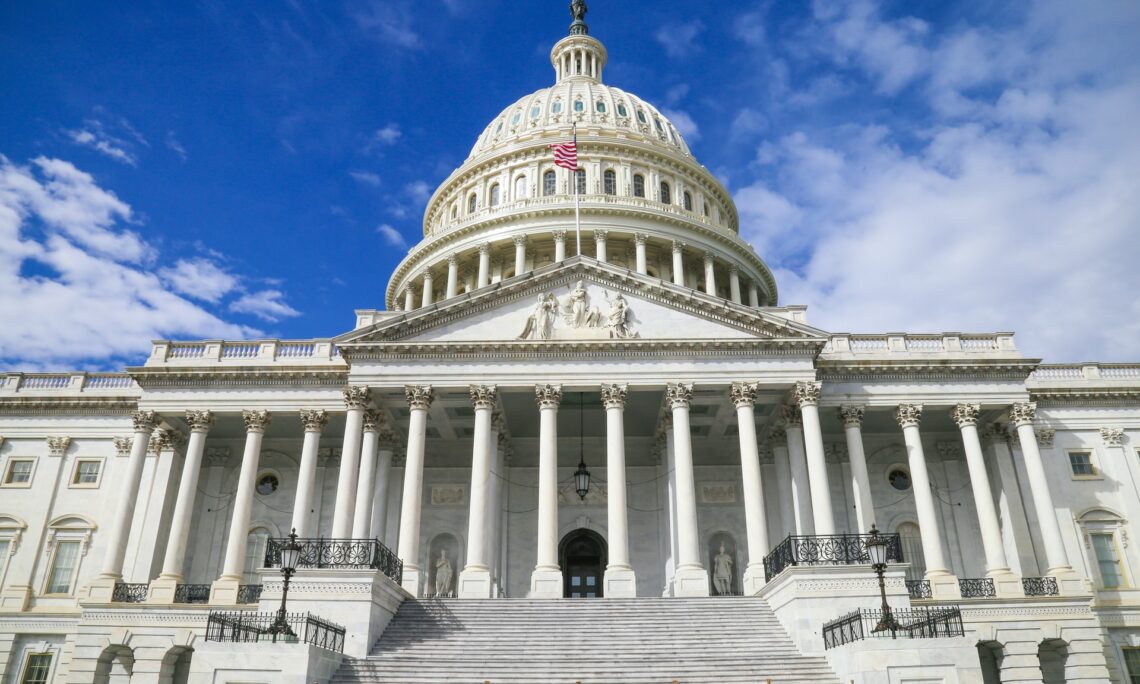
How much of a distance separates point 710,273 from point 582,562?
2261cm

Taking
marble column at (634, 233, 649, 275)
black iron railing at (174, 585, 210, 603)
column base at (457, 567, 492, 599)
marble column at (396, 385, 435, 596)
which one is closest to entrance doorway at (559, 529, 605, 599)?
marble column at (396, 385, 435, 596)

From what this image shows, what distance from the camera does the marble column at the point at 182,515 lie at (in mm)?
32719

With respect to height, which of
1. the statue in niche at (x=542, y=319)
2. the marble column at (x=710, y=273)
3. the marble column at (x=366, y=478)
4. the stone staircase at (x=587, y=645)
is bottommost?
the stone staircase at (x=587, y=645)

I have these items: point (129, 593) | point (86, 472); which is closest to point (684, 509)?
point (129, 593)

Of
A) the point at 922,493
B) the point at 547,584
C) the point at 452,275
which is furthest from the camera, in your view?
the point at 452,275

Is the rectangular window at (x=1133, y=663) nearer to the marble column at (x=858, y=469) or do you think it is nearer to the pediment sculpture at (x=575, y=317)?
the marble column at (x=858, y=469)

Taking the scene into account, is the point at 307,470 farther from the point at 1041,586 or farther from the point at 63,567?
the point at 1041,586

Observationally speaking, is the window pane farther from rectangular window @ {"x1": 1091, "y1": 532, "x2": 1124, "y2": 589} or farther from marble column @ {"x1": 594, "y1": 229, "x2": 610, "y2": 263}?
rectangular window @ {"x1": 1091, "y1": 532, "x2": 1124, "y2": 589}

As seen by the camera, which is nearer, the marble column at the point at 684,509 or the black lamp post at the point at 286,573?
the black lamp post at the point at 286,573

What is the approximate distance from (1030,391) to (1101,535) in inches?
267

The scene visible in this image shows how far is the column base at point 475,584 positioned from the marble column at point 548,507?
1.65m

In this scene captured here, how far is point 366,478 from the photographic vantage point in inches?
1305

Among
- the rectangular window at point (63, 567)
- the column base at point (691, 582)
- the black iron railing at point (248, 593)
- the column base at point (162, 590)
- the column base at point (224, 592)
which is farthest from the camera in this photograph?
the rectangular window at point (63, 567)

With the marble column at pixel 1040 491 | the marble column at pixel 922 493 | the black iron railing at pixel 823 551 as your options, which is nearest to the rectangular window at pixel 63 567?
the black iron railing at pixel 823 551
